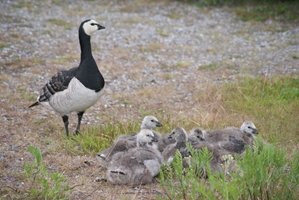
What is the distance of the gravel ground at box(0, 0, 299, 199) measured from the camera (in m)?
11.3

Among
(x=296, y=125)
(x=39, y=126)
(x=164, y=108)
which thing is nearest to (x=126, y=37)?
(x=164, y=108)

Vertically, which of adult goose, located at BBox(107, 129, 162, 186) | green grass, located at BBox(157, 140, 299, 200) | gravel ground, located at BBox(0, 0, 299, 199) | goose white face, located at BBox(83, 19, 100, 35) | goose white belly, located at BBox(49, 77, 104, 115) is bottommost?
gravel ground, located at BBox(0, 0, 299, 199)

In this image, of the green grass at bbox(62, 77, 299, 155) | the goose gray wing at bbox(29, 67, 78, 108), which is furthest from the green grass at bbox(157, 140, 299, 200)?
the goose gray wing at bbox(29, 67, 78, 108)

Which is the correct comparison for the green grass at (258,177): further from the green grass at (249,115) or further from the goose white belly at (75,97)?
the goose white belly at (75,97)

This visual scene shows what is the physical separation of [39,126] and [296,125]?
477 centimetres

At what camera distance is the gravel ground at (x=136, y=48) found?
11266 millimetres

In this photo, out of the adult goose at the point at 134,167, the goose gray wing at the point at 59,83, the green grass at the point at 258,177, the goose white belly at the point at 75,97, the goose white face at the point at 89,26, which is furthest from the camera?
the goose white face at the point at 89,26

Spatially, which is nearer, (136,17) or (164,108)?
(164,108)

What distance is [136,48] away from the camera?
14594 mm

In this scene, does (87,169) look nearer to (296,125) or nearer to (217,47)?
(296,125)

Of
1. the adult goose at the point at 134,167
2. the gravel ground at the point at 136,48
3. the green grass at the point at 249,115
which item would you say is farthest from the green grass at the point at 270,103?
the adult goose at the point at 134,167

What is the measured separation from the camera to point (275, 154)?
5.33 meters

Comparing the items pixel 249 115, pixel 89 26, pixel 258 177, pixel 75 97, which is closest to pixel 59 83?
pixel 75 97

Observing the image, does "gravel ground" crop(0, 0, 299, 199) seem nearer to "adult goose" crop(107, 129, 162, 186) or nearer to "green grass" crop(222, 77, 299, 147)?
"green grass" crop(222, 77, 299, 147)
